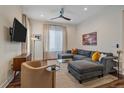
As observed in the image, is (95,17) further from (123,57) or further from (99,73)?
(99,73)

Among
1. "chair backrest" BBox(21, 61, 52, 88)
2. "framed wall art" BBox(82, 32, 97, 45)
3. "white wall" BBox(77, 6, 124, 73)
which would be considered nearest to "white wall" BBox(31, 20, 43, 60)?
"framed wall art" BBox(82, 32, 97, 45)

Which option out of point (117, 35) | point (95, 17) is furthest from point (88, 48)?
point (117, 35)

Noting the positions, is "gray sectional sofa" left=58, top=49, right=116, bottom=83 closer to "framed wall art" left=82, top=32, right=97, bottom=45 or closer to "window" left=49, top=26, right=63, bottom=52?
"framed wall art" left=82, top=32, right=97, bottom=45

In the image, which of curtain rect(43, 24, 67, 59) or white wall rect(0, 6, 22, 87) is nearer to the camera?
white wall rect(0, 6, 22, 87)

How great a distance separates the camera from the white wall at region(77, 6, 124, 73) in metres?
3.90

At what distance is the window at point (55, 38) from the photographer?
7434 mm

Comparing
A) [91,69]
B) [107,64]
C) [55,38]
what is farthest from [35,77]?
[55,38]

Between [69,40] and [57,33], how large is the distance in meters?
1.11

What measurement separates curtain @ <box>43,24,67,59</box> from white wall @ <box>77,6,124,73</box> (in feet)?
7.45

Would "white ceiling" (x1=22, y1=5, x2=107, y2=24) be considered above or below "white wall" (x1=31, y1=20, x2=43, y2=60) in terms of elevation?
above

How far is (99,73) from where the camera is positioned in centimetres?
335

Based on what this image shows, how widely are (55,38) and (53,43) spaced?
0.40 meters

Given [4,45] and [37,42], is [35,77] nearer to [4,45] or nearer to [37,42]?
[4,45]

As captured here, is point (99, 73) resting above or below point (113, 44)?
below
